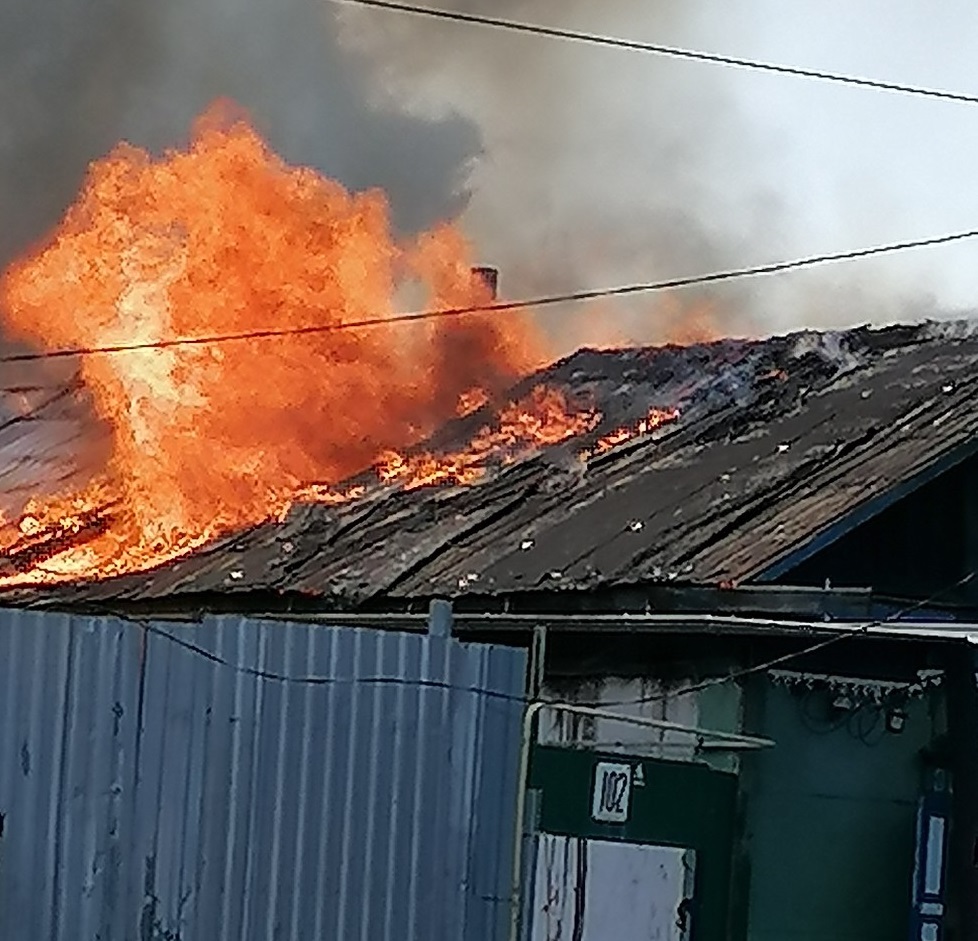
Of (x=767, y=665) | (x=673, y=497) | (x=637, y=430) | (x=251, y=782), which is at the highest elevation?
(x=637, y=430)

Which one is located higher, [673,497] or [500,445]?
[500,445]

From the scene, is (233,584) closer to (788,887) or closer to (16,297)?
(788,887)

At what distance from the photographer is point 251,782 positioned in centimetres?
862

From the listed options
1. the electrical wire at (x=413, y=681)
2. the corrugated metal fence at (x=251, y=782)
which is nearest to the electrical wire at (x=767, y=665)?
the electrical wire at (x=413, y=681)

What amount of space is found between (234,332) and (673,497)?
5.31 meters

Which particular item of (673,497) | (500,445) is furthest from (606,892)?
(500,445)

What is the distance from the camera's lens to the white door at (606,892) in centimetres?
1002

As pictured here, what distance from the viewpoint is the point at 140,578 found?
1473 centimetres

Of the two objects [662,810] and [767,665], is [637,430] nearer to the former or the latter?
[767,665]

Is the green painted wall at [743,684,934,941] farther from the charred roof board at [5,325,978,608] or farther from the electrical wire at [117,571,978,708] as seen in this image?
the charred roof board at [5,325,978,608]

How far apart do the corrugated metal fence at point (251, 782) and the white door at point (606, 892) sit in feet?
2.73

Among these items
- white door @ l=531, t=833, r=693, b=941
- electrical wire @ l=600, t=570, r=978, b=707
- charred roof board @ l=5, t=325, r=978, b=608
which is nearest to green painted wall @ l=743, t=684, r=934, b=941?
electrical wire @ l=600, t=570, r=978, b=707

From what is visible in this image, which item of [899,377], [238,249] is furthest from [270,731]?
[238,249]

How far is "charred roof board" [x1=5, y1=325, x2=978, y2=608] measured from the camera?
40.9ft
